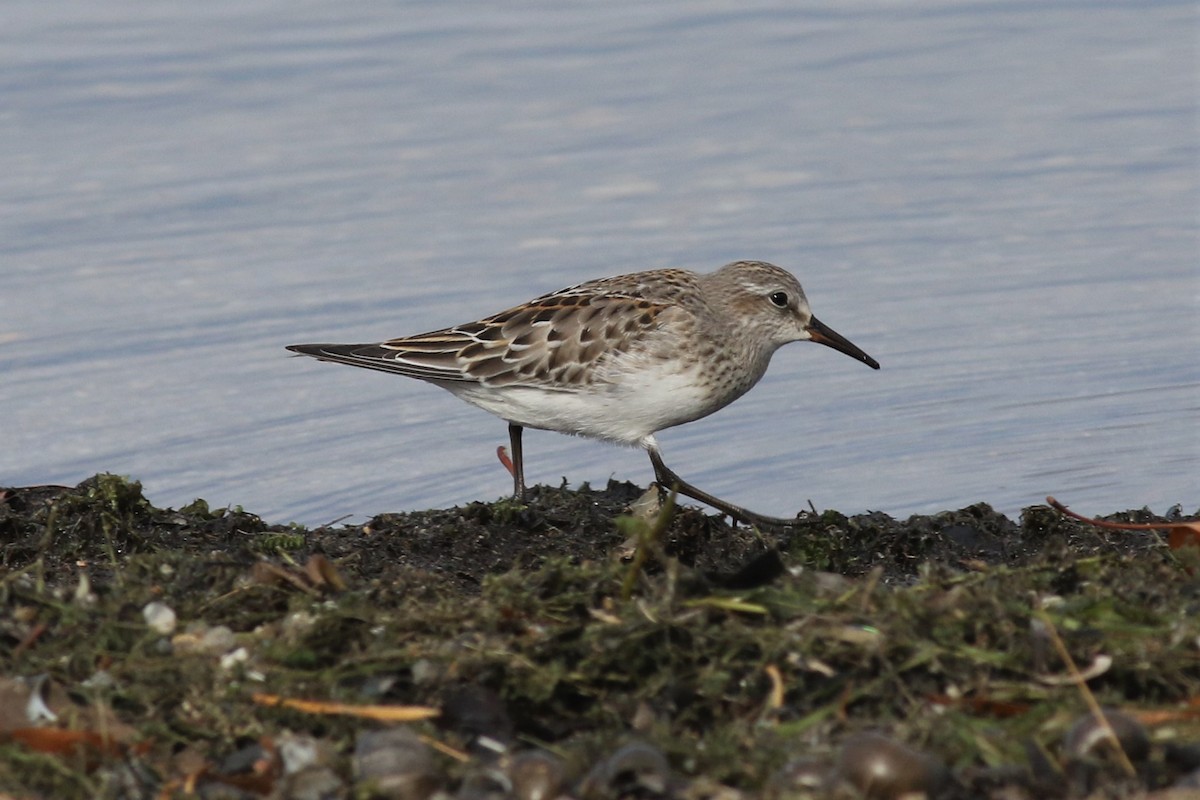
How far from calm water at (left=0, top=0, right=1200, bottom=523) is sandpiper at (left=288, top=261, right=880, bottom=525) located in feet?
2.39

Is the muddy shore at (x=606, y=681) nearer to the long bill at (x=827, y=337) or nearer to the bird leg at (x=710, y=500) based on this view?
the bird leg at (x=710, y=500)

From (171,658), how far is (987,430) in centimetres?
529

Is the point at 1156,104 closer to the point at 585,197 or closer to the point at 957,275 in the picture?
the point at 957,275

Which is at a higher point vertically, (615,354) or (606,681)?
(615,354)

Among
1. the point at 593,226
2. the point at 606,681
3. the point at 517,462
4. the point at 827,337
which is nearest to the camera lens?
the point at 606,681

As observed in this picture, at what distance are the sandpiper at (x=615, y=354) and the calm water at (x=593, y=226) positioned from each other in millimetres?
727

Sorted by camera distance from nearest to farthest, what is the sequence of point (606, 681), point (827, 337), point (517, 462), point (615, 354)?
1. point (606, 681)
2. point (615, 354)
3. point (517, 462)
4. point (827, 337)

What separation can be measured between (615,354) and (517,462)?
2.16 feet

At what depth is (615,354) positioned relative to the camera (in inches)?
302

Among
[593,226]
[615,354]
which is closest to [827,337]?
[615,354]

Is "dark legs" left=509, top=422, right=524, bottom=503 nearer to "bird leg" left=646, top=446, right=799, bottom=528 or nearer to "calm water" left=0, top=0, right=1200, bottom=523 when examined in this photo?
"bird leg" left=646, top=446, right=799, bottom=528

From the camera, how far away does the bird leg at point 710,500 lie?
7.04 m

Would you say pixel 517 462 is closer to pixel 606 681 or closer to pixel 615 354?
pixel 615 354

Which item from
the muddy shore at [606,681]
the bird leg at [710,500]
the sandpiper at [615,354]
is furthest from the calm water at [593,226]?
the muddy shore at [606,681]
